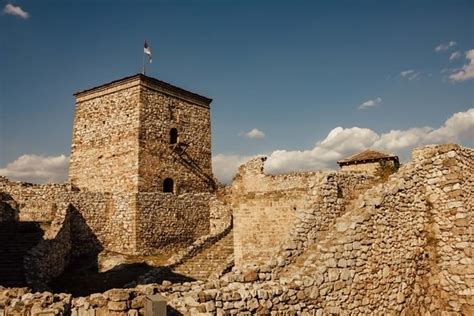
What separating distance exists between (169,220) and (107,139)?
23.6ft

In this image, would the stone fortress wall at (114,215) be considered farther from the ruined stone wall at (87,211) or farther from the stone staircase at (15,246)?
the stone staircase at (15,246)

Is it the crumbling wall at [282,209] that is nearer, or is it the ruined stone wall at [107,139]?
the crumbling wall at [282,209]

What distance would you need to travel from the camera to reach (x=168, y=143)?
2695 cm

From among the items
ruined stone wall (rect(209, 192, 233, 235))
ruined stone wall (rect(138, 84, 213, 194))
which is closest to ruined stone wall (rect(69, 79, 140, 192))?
ruined stone wall (rect(138, 84, 213, 194))

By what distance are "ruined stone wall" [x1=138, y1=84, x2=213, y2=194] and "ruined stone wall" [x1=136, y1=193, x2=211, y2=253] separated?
2.88m

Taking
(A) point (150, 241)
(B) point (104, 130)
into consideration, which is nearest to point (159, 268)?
(A) point (150, 241)

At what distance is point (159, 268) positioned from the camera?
1722cm

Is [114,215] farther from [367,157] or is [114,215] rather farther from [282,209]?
[367,157]

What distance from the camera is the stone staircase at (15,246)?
1306 centimetres

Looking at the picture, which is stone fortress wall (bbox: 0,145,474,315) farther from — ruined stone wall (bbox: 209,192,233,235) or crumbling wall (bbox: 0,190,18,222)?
ruined stone wall (bbox: 209,192,233,235)

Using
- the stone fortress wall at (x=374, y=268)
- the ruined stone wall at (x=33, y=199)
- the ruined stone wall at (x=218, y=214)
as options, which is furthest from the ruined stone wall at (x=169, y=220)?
the stone fortress wall at (x=374, y=268)

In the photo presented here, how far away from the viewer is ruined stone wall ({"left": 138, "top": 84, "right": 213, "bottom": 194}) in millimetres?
25578

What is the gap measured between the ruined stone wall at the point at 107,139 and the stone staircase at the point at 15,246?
760 cm

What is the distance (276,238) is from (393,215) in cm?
703
